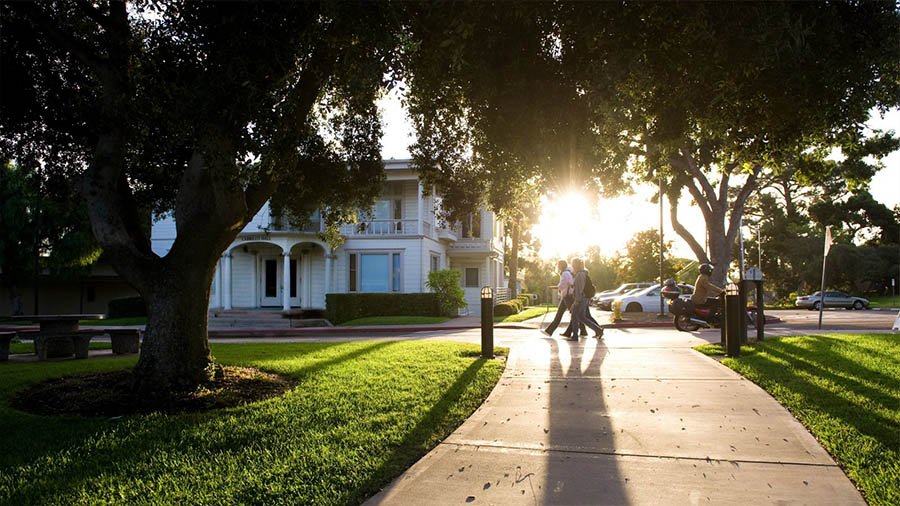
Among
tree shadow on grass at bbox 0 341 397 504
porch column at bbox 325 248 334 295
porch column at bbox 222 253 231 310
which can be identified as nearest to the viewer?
tree shadow on grass at bbox 0 341 397 504

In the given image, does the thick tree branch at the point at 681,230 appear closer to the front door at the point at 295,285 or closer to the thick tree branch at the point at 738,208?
A: the thick tree branch at the point at 738,208

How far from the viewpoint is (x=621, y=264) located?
61812mm

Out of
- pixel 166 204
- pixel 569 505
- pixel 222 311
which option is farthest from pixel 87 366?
pixel 222 311

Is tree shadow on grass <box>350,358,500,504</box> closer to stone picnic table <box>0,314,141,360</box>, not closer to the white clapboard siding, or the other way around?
stone picnic table <box>0,314,141,360</box>

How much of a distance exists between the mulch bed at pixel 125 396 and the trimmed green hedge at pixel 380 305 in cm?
1783

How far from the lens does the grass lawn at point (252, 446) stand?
3.83m

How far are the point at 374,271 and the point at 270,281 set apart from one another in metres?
5.16

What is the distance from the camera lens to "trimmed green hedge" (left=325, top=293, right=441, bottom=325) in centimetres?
2588

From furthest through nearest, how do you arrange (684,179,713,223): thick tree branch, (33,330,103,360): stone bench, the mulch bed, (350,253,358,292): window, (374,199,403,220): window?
(374,199,403,220): window
(350,253,358,292): window
(684,179,713,223): thick tree branch
(33,330,103,360): stone bench
the mulch bed

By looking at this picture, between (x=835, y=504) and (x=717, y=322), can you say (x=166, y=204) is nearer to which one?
(x=835, y=504)

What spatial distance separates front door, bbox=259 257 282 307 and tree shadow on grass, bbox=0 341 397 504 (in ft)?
73.5

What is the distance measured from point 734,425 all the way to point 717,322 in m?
9.68

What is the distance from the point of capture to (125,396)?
6.70 meters

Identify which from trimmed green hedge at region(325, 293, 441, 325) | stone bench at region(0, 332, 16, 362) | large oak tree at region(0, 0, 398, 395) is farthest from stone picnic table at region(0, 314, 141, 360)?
trimmed green hedge at region(325, 293, 441, 325)
